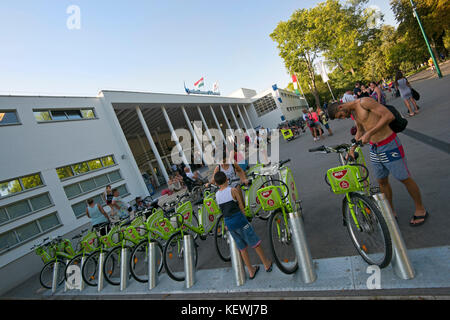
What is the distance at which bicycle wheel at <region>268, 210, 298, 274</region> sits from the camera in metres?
3.22

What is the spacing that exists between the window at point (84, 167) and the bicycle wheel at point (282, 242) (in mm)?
10370

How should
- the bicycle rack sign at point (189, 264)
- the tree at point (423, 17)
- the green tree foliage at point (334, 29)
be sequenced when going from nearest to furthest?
the bicycle rack sign at point (189, 264)
the tree at point (423, 17)
the green tree foliage at point (334, 29)

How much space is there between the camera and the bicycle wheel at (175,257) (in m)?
4.01

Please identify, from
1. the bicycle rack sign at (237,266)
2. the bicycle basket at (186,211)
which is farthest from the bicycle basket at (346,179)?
the bicycle basket at (186,211)

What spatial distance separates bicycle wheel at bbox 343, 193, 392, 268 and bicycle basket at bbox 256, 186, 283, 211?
916 millimetres

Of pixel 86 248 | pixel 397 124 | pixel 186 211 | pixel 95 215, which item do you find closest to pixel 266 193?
pixel 397 124

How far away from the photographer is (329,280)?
2766 millimetres

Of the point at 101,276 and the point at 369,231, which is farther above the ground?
the point at 101,276

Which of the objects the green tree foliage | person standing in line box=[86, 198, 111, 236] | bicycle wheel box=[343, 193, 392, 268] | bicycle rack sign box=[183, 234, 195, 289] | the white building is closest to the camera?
bicycle wheel box=[343, 193, 392, 268]

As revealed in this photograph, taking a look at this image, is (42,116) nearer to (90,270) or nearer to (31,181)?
(31,181)

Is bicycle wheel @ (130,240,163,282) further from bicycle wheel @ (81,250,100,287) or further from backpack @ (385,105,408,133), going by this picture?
backpack @ (385,105,408,133)

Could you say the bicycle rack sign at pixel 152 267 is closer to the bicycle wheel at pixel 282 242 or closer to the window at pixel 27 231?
the bicycle wheel at pixel 282 242

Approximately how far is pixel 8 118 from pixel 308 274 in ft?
39.5

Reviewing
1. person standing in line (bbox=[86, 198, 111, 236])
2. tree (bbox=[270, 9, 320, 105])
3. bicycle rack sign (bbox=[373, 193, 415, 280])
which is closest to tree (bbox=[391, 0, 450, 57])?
tree (bbox=[270, 9, 320, 105])
